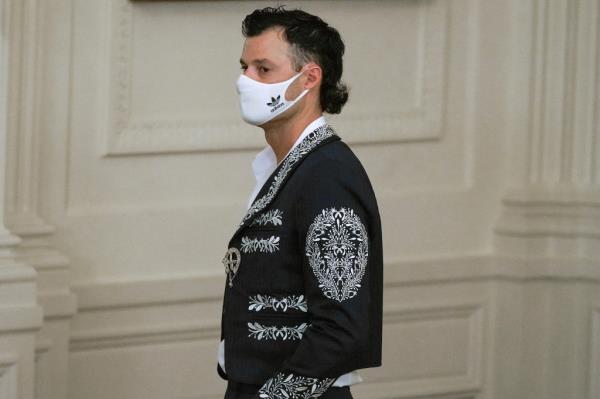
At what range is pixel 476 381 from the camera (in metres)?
5.55

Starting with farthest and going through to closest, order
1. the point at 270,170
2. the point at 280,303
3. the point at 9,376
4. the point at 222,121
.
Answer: the point at 222,121
the point at 9,376
the point at 270,170
the point at 280,303

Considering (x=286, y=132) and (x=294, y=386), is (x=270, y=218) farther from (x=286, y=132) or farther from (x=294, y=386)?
(x=294, y=386)

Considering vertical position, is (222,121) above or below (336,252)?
above

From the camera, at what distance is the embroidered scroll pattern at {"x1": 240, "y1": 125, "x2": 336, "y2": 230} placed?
3.06 m

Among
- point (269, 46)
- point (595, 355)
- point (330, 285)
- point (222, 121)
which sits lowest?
point (595, 355)

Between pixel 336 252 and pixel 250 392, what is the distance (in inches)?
15.4

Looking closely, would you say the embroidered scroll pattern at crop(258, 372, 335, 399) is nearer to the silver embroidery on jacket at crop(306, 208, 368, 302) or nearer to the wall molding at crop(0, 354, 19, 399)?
the silver embroidery on jacket at crop(306, 208, 368, 302)

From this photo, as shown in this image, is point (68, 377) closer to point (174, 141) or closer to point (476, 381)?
point (174, 141)

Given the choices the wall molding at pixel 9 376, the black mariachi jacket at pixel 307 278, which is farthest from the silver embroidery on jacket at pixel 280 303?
the wall molding at pixel 9 376

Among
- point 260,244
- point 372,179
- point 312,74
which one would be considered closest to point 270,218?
point 260,244

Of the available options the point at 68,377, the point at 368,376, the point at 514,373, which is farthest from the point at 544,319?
the point at 68,377

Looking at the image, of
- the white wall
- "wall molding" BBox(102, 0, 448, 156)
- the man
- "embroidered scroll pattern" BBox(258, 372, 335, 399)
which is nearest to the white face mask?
the man

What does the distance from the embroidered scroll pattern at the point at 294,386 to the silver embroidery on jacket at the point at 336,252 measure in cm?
18

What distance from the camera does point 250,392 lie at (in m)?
3.09
